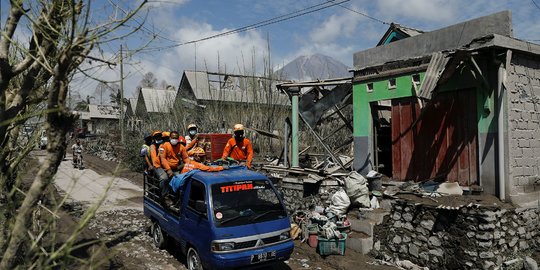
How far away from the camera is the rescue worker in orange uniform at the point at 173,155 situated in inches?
360

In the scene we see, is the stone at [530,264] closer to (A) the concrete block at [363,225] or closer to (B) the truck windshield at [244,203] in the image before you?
(A) the concrete block at [363,225]

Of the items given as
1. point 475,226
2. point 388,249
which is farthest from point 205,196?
point 475,226

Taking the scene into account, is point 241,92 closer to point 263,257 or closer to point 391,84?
point 391,84

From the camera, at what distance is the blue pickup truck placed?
642cm

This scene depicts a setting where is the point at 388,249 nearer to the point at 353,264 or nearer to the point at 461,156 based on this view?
the point at 353,264

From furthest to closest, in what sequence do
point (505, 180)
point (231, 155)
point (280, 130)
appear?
point (280, 130), point (231, 155), point (505, 180)

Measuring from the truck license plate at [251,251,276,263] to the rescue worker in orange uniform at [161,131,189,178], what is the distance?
Answer: 11.2ft

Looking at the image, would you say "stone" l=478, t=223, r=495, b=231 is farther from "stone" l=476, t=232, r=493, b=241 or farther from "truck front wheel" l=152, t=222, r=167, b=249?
"truck front wheel" l=152, t=222, r=167, b=249

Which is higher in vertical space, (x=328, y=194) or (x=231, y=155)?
(x=231, y=155)

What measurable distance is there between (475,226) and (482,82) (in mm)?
3073

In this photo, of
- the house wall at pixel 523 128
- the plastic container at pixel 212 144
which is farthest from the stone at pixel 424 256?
the plastic container at pixel 212 144

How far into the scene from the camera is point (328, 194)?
35.9ft

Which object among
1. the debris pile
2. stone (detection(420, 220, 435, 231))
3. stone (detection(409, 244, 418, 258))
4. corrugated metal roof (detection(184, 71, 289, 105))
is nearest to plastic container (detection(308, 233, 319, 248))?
the debris pile

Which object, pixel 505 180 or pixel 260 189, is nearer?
pixel 260 189
